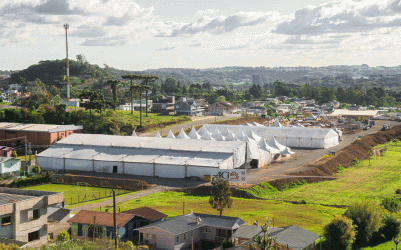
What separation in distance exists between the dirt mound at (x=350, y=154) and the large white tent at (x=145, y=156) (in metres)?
9.70

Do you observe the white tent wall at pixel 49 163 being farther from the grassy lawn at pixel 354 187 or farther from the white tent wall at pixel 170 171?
the grassy lawn at pixel 354 187

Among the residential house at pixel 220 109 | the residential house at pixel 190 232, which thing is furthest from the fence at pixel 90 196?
the residential house at pixel 220 109

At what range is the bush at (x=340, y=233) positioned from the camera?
2902 cm

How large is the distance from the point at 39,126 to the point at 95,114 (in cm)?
1224

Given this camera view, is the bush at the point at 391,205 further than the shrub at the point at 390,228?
Yes

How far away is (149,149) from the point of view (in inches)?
2229

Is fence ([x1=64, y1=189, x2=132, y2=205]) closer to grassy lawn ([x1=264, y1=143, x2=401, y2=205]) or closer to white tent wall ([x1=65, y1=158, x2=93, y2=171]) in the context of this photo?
white tent wall ([x1=65, y1=158, x2=93, y2=171])

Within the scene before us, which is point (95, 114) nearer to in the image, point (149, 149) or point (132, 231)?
point (149, 149)

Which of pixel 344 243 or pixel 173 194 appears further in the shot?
pixel 173 194

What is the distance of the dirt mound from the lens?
186 ft

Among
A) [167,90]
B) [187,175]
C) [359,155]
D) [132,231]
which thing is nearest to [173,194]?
[187,175]

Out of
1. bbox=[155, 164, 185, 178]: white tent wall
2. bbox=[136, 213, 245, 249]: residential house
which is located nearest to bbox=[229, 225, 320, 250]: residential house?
bbox=[136, 213, 245, 249]: residential house

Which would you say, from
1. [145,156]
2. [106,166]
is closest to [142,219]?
[145,156]

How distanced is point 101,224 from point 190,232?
5.85 metres
